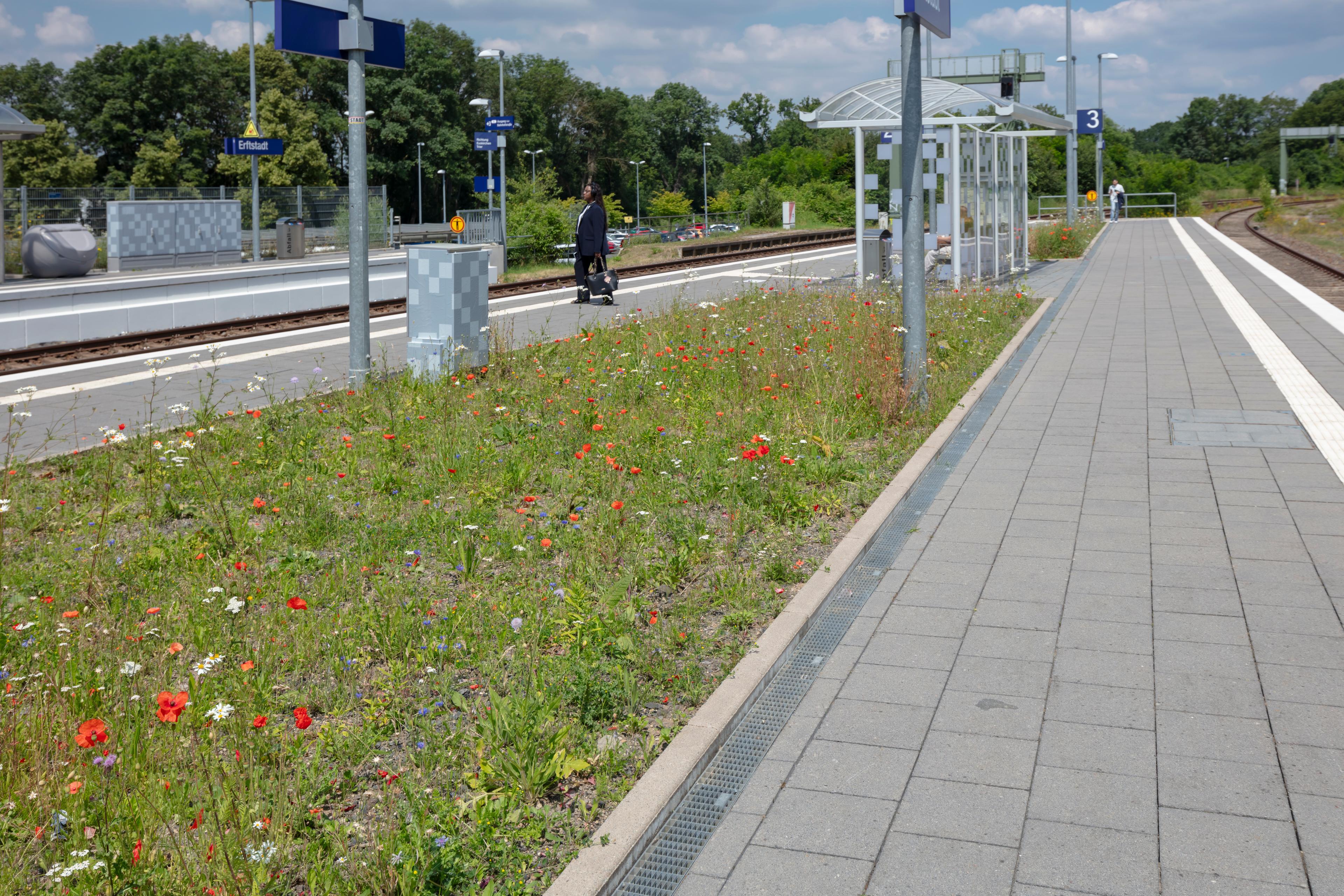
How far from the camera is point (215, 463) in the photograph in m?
7.77

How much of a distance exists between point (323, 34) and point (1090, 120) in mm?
35998

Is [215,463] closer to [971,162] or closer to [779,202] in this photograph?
[971,162]

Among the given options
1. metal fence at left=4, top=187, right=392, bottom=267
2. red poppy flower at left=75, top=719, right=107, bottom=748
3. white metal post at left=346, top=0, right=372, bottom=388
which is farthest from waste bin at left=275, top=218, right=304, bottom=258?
red poppy flower at left=75, top=719, right=107, bottom=748

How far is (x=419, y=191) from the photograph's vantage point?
78.1 meters

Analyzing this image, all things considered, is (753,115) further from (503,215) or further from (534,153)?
(503,215)

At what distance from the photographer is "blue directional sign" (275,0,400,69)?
10.0 metres

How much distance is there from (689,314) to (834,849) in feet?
34.1

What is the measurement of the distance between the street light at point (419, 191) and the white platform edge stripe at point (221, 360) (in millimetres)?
58629

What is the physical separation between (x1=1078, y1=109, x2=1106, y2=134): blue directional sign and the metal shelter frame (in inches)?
744

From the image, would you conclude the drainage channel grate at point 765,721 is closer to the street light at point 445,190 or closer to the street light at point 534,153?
the street light at point 534,153

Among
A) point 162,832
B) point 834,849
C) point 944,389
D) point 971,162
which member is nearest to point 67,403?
point 944,389

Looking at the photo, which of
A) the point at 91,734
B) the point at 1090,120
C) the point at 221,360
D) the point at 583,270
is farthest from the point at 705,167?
the point at 91,734

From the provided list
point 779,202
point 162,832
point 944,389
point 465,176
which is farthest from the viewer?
point 465,176

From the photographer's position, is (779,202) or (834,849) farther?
(779,202)
